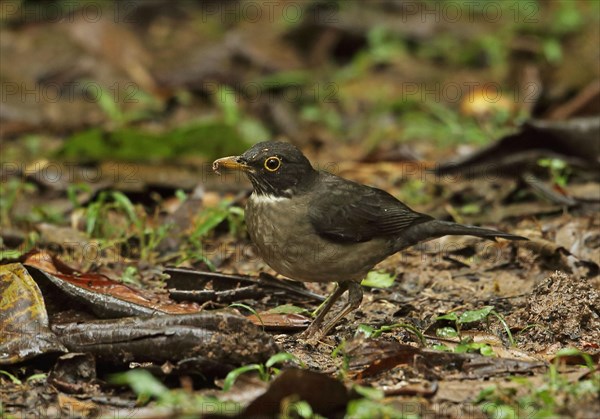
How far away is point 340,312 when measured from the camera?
6.22 m

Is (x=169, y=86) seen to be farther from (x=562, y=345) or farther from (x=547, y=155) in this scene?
(x=562, y=345)

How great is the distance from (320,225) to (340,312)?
2.01ft

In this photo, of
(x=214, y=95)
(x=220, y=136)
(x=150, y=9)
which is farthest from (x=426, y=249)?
(x=150, y=9)

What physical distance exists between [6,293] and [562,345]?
3.42 meters

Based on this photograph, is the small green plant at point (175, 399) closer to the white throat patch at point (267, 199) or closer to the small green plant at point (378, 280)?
the white throat patch at point (267, 199)

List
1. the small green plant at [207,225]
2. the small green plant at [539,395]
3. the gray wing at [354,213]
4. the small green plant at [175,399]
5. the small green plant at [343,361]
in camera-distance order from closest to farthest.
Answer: the small green plant at [175,399] → the small green plant at [539,395] → the small green plant at [343,361] → the gray wing at [354,213] → the small green plant at [207,225]

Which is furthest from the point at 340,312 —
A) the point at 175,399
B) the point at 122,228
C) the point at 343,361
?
the point at 122,228

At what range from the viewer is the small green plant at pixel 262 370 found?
472 centimetres

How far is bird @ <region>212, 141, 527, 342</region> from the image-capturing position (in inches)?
239

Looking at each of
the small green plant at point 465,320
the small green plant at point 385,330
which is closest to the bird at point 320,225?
the small green plant at point 385,330

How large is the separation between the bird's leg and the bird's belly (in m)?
0.13

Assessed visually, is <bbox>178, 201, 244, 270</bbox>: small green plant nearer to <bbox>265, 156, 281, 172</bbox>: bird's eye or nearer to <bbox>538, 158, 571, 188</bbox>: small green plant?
<bbox>265, 156, 281, 172</bbox>: bird's eye

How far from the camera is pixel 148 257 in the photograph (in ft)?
24.5

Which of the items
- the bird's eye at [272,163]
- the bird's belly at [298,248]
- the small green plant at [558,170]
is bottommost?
the bird's belly at [298,248]
